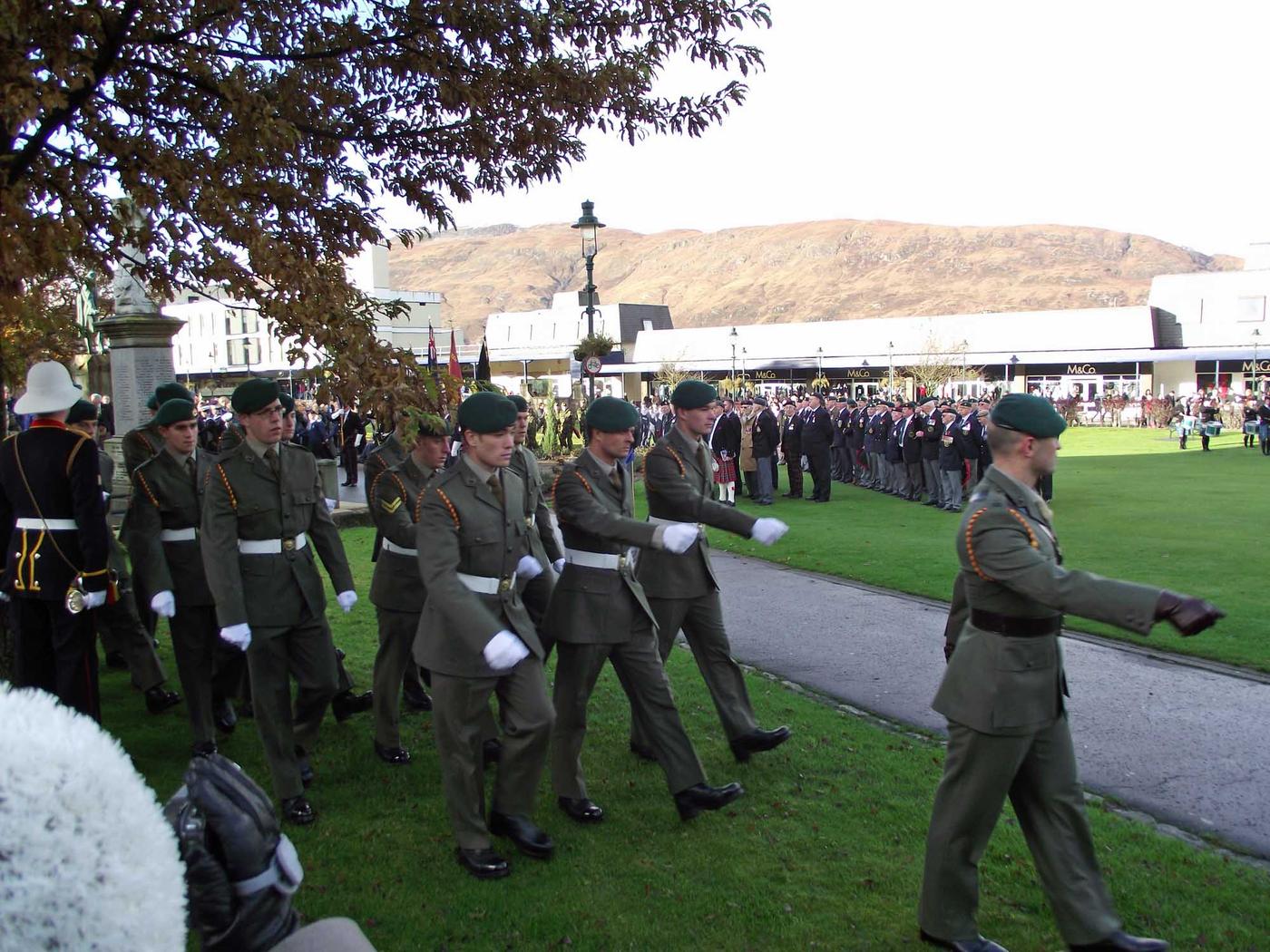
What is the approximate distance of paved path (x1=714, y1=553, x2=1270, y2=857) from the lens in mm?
5395

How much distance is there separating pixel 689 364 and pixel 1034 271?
150m

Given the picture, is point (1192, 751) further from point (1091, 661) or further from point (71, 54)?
point (71, 54)

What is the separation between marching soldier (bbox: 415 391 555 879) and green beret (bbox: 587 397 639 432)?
65cm

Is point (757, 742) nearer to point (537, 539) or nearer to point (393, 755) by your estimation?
point (537, 539)

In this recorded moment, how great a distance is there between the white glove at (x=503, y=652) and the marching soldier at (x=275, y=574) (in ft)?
4.93

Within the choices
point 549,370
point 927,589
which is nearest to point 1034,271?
point 549,370

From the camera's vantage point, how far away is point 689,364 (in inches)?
2586

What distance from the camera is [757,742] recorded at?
5914 millimetres

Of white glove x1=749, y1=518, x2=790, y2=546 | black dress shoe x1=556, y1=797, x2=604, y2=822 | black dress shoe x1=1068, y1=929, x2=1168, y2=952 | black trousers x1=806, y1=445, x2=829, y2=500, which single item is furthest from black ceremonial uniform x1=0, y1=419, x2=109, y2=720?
black trousers x1=806, y1=445, x2=829, y2=500

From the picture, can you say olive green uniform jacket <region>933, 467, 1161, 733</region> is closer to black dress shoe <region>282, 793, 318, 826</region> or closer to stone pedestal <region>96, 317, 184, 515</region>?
Result: black dress shoe <region>282, 793, 318, 826</region>

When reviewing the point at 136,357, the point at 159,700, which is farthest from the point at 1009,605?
the point at 136,357

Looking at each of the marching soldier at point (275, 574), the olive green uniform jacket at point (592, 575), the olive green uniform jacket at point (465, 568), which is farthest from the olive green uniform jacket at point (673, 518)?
the marching soldier at point (275, 574)

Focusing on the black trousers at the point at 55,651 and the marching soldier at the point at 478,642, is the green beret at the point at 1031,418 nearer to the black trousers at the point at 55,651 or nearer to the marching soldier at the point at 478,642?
the marching soldier at the point at 478,642

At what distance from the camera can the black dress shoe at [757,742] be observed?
19.4 ft
